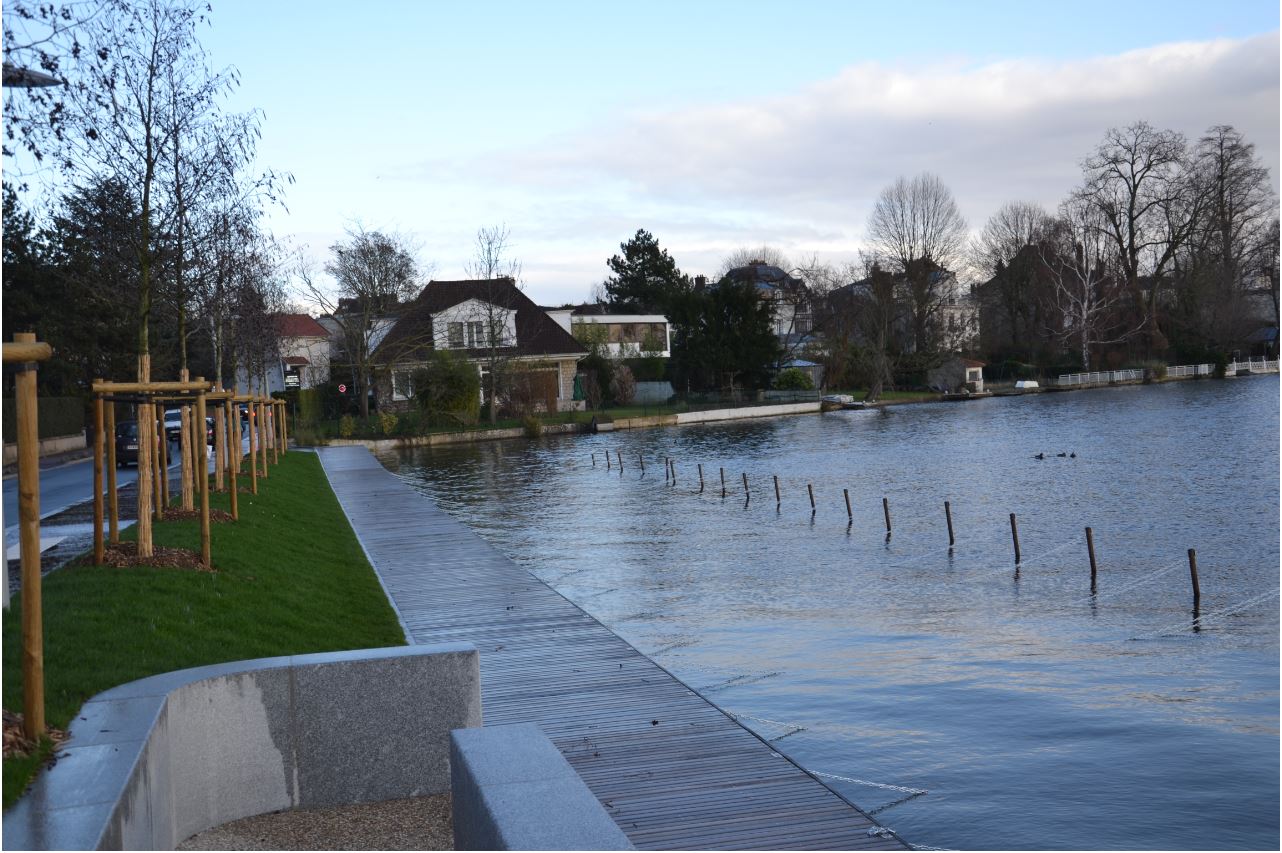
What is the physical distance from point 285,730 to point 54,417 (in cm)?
4439

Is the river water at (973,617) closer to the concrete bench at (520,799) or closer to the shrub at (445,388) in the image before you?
the concrete bench at (520,799)

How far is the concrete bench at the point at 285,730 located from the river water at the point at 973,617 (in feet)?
11.9

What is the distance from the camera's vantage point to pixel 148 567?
12320mm

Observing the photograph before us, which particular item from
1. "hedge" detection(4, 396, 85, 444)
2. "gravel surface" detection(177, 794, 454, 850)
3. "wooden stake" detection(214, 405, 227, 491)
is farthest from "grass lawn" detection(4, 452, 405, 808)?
"hedge" detection(4, 396, 85, 444)

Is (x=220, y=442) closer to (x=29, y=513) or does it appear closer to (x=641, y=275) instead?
(x=29, y=513)

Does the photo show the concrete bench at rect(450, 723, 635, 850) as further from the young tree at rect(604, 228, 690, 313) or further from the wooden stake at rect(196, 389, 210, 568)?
the young tree at rect(604, 228, 690, 313)

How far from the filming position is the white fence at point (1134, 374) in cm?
9825

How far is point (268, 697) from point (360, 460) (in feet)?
132

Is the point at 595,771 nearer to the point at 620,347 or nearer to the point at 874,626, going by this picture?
the point at 874,626

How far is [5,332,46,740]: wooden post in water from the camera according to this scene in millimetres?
6344

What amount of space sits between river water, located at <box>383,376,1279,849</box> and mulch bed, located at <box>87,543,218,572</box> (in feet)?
17.7

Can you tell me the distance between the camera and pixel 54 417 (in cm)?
4731

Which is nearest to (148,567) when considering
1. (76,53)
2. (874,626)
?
(76,53)

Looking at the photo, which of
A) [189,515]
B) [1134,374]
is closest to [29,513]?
[189,515]
